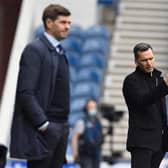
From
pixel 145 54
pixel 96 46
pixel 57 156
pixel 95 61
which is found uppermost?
A: pixel 96 46

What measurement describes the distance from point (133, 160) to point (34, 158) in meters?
0.84

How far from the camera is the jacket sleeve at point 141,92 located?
7.68 metres

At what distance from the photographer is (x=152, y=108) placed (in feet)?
25.9

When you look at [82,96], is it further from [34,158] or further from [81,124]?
[34,158]

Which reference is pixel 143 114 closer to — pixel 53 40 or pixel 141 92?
pixel 141 92

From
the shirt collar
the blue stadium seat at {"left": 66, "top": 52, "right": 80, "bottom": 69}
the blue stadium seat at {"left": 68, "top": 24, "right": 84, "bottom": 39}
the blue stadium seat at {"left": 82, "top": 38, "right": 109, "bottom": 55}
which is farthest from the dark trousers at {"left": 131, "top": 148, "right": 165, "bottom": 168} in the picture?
the blue stadium seat at {"left": 68, "top": 24, "right": 84, "bottom": 39}

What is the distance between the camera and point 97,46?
20375 millimetres

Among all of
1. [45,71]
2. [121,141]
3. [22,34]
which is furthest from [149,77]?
[22,34]

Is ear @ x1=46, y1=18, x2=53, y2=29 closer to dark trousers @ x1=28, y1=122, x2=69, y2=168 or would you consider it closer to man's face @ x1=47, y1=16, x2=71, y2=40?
man's face @ x1=47, y1=16, x2=71, y2=40

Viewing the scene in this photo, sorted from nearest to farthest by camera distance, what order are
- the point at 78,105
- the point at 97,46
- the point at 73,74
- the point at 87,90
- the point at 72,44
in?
the point at 78,105, the point at 87,90, the point at 73,74, the point at 97,46, the point at 72,44

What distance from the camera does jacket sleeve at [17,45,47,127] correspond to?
787 cm

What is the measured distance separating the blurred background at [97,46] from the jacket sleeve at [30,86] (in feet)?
31.0

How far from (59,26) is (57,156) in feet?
3.71

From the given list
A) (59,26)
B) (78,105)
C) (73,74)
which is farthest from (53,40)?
(73,74)
